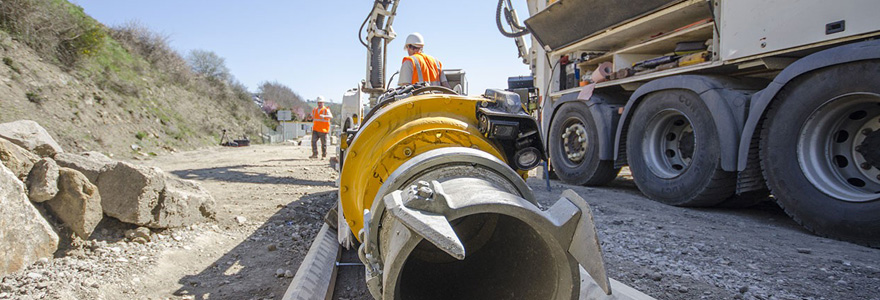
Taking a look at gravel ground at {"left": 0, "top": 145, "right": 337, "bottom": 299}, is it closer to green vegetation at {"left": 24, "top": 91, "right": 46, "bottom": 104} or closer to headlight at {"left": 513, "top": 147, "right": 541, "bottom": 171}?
headlight at {"left": 513, "top": 147, "right": 541, "bottom": 171}

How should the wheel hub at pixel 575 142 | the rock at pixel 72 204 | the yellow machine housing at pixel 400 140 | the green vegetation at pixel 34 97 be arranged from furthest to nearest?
1. the green vegetation at pixel 34 97
2. the wheel hub at pixel 575 142
3. the rock at pixel 72 204
4. the yellow machine housing at pixel 400 140

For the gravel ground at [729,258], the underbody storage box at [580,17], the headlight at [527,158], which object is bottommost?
the gravel ground at [729,258]

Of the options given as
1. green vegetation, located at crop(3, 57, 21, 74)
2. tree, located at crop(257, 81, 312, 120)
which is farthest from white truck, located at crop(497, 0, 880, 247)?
tree, located at crop(257, 81, 312, 120)

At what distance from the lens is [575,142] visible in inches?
254

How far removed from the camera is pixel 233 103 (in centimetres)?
2634

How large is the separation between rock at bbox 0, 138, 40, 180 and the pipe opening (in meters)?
2.70

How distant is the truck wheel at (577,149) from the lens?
5973 mm

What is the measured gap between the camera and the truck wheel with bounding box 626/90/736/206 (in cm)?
427

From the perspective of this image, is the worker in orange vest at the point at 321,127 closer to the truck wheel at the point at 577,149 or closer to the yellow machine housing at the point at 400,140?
the truck wheel at the point at 577,149

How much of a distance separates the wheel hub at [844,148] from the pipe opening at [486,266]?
273cm

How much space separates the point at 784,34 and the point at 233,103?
26684 mm

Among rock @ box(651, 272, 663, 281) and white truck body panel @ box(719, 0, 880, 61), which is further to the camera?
white truck body panel @ box(719, 0, 880, 61)

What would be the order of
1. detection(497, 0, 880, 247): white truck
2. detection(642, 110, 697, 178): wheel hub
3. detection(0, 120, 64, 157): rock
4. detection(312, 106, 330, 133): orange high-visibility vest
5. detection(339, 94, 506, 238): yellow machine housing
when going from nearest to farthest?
detection(339, 94, 506, 238): yellow machine housing
detection(497, 0, 880, 247): white truck
detection(0, 120, 64, 157): rock
detection(642, 110, 697, 178): wheel hub
detection(312, 106, 330, 133): orange high-visibility vest

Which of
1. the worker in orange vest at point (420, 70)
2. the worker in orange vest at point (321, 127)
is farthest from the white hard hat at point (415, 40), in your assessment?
the worker in orange vest at point (321, 127)
